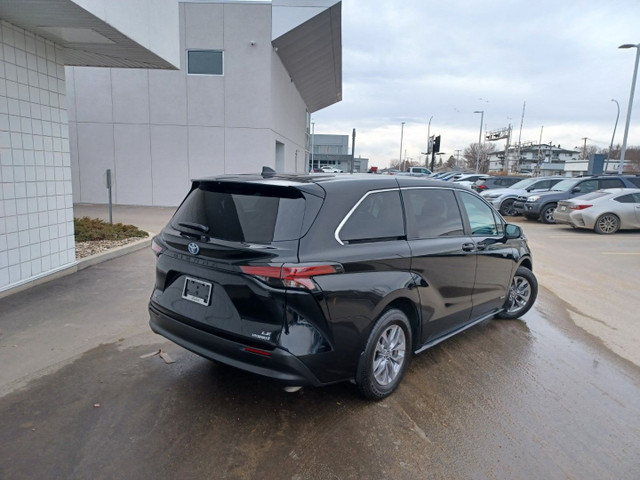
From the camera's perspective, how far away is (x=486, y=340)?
15.6ft

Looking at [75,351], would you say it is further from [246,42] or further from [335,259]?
[246,42]

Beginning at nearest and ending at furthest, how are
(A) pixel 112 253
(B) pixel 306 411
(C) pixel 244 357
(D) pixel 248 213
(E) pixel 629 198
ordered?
(C) pixel 244 357 < (D) pixel 248 213 < (B) pixel 306 411 < (A) pixel 112 253 < (E) pixel 629 198

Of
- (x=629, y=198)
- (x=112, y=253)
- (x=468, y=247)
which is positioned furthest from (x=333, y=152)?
(x=468, y=247)

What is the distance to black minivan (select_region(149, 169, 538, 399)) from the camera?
2762 mm

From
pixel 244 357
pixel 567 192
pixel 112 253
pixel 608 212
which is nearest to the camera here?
pixel 244 357

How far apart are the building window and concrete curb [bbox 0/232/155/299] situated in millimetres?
9530

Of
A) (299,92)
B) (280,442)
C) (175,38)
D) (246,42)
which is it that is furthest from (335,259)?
(299,92)

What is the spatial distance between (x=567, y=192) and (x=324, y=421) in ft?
53.9

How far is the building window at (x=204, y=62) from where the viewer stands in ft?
53.1

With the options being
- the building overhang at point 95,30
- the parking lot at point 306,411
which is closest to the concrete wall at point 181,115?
the building overhang at point 95,30

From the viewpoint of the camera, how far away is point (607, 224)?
44.0 feet

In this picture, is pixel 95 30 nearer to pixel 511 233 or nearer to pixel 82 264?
pixel 82 264

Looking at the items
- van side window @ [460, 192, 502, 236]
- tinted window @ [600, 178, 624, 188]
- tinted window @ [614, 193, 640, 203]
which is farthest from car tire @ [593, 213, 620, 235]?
van side window @ [460, 192, 502, 236]

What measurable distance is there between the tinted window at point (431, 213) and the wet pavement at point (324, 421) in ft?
4.34
